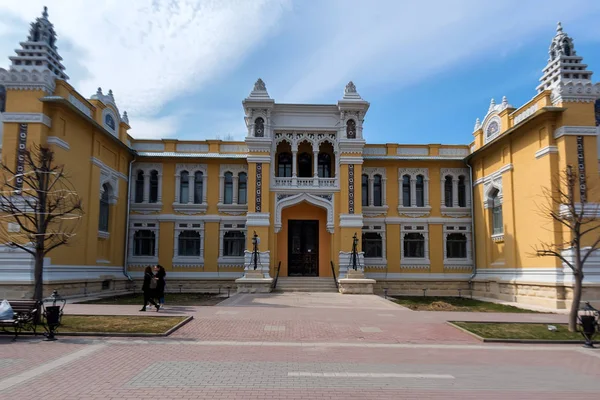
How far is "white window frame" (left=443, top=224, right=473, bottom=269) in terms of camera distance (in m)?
26.9

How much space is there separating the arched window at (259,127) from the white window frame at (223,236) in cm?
504

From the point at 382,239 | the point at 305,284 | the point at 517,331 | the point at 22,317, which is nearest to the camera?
the point at 22,317

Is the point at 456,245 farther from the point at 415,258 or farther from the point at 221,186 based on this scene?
the point at 221,186

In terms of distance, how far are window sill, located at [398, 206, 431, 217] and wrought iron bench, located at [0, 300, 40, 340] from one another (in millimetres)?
19914

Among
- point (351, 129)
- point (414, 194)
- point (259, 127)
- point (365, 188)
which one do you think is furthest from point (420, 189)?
point (259, 127)

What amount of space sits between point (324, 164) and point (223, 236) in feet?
23.1

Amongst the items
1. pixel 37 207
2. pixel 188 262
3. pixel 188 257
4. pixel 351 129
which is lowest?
pixel 188 262

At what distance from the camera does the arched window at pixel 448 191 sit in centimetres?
2778

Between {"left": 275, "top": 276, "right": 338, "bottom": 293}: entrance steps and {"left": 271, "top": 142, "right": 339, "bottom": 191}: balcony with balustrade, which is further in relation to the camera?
{"left": 271, "top": 142, "right": 339, "bottom": 191}: balcony with balustrade

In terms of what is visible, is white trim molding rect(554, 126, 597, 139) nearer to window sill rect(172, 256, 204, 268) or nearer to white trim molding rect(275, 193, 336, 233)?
white trim molding rect(275, 193, 336, 233)

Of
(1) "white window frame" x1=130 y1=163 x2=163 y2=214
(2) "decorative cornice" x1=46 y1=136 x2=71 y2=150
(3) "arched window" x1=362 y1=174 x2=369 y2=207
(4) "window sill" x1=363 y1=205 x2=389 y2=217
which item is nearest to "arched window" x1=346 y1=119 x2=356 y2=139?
(3) "arched window" x1=362 y1=174 x2=369 y2=207

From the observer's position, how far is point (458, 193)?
27750 mm

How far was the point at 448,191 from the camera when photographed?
91.8 ft

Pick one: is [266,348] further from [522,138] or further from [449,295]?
[449,295]
